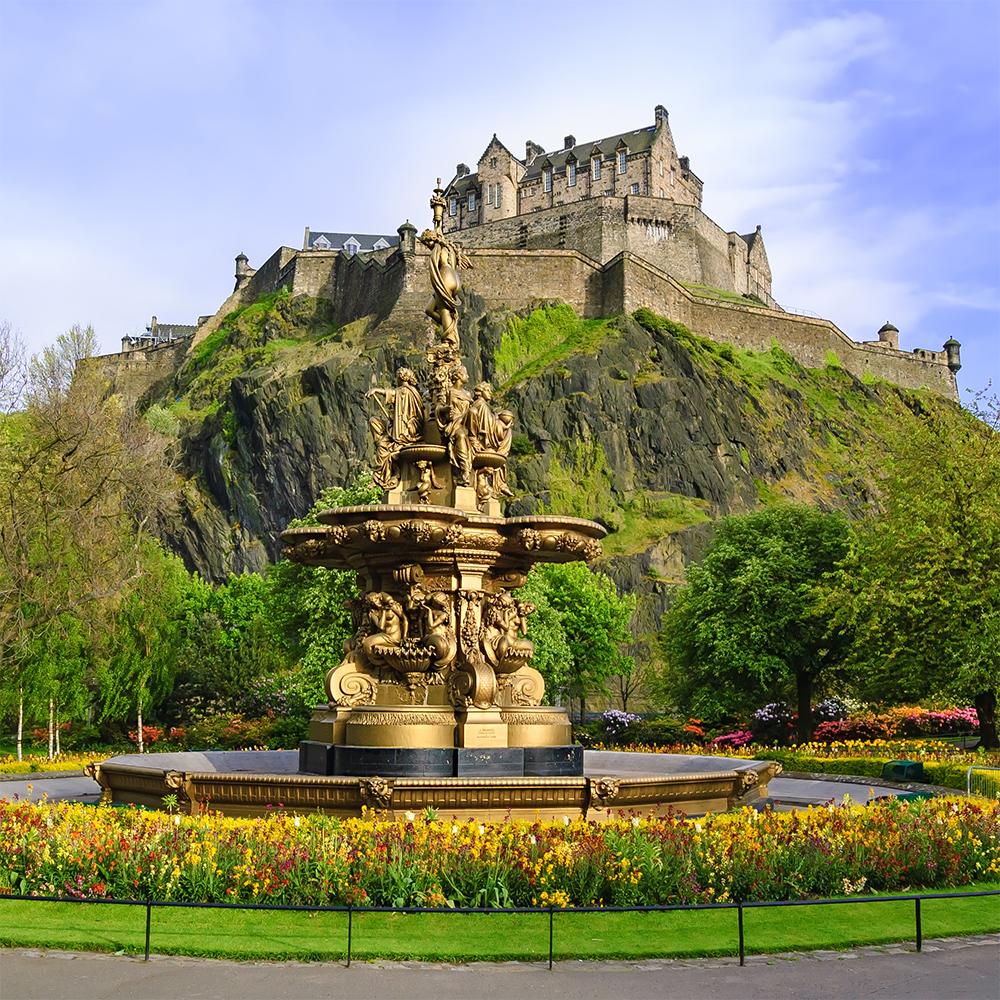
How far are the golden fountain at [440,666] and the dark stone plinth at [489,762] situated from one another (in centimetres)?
2

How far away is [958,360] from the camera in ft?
330

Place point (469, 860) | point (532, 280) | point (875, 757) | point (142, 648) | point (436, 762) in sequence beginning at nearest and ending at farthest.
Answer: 1. point (469, 860)
2. point (436, 762)
3. point (875, 757)
4. point (142, 648)
5. point (532, 280)

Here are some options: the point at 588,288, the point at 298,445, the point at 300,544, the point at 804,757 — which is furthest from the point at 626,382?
the point at 300,544

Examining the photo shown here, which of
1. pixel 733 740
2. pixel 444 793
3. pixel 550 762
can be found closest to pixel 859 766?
pixel 733 740

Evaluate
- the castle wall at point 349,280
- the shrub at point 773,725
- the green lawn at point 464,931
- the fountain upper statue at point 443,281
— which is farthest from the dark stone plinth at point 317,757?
the castle wall at point 349,280

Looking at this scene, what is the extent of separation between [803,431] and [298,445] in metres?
37.9

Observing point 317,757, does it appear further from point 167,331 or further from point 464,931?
point 167,331

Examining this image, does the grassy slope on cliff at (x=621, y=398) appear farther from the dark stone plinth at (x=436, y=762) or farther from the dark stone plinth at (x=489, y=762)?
the dark stone plinth at (x=489, y=762)

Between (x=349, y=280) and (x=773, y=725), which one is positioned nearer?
(x=773, y=725)

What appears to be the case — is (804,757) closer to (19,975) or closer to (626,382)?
(19,975)

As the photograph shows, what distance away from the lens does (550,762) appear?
539 inches

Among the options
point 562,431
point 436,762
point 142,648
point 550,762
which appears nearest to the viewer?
point 436,762

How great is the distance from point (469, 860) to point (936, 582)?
69.4ft

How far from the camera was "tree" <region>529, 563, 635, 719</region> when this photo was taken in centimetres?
4062
